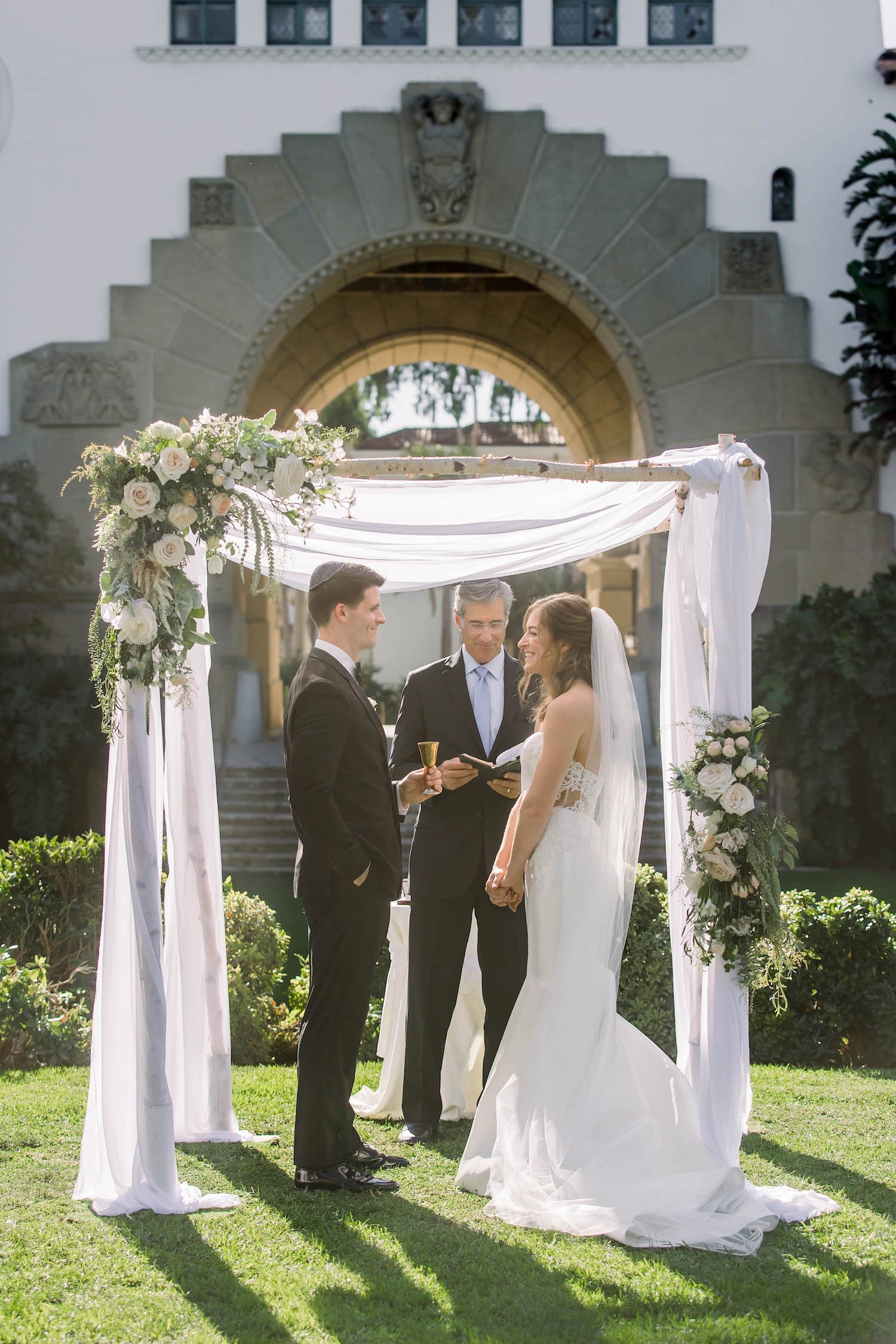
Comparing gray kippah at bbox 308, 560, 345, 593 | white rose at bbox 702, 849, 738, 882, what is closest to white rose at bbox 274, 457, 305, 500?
gray kippah at bbox 308, 560, 345, 593

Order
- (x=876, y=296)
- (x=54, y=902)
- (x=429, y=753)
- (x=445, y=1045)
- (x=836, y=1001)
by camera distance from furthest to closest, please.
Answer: (x=876, y=296)
(x=54, y=902)
(x=836, y=1001)
(x=445, y=1045)
(x=429, y=753)

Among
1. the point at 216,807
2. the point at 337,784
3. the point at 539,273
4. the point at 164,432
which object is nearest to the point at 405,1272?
the point at 337,784

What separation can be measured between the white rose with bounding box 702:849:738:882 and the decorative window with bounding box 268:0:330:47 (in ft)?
34.9

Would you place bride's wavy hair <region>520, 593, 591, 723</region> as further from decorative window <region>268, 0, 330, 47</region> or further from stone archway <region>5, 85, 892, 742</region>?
decorative window <region>268, 0, 330, 47</region>

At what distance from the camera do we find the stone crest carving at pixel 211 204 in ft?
41.3

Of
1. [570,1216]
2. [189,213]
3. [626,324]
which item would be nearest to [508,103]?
[626,324]

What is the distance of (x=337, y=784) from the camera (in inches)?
189

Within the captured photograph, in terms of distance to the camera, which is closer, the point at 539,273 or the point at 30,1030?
the point at 30,1030

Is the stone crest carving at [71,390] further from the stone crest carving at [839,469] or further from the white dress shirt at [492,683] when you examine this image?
the white dress shirt at [492,683]

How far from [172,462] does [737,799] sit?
7.85 feet

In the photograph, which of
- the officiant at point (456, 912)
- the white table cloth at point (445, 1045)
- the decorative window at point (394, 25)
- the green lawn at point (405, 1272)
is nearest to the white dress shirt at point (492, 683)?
the officiant at point (456, 912)

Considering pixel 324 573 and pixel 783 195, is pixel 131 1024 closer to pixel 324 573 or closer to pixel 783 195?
pixel 324 573

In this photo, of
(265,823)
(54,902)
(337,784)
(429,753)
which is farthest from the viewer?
(265,823)

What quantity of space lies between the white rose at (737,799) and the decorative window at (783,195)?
30.7 feet
